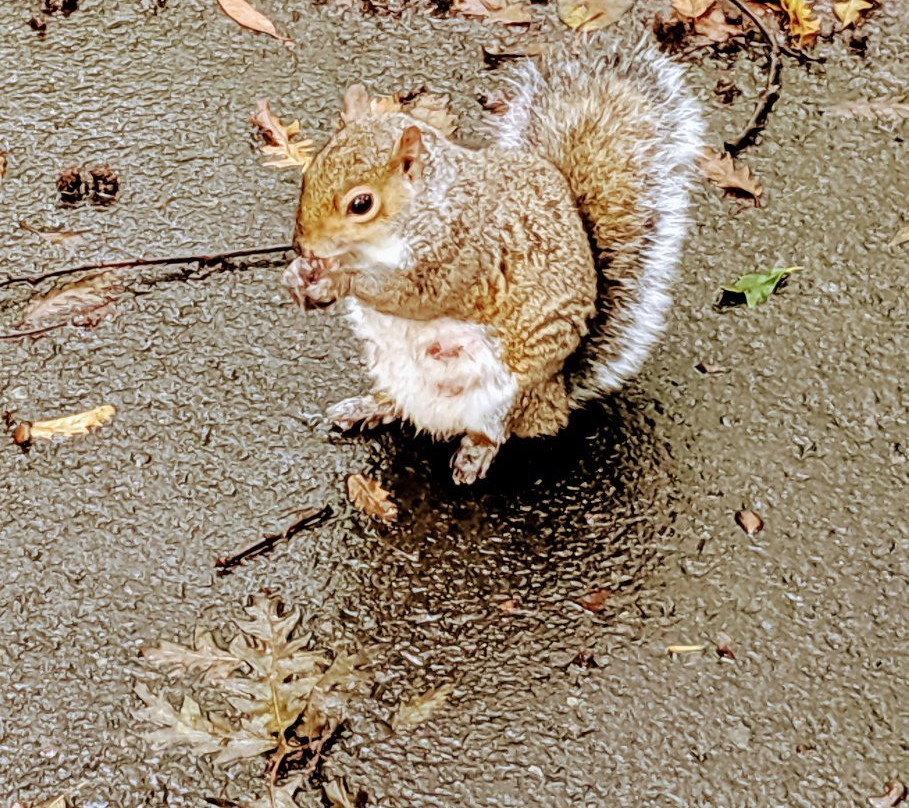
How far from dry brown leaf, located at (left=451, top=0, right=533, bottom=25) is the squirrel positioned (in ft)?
2.96

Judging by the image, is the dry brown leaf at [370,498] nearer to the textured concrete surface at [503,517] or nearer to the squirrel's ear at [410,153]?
the textured concrete surface at [503,517]

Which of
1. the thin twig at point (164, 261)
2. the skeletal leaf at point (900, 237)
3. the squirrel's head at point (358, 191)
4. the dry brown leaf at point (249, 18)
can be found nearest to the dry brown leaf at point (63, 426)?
the thin twig at point (164, 261)

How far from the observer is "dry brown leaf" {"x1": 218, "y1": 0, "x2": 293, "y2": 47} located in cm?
330

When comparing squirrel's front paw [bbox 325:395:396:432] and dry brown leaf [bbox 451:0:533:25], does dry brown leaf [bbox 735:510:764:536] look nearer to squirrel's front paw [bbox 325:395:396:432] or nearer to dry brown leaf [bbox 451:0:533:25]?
squirrel's front paw [bbox 325:395:396:432]

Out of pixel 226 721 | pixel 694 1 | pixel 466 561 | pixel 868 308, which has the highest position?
pixel 694 1

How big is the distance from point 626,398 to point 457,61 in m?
1.21

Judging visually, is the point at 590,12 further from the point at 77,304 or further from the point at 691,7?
the point at 77,304

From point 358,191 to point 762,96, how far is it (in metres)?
1.57

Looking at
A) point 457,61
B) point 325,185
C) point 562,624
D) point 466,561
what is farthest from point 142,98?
point 562,624

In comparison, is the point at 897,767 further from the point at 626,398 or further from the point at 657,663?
the point at 626,398

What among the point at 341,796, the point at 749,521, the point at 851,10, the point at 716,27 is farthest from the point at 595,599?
the point at 851,10

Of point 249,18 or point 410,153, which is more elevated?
point 410,153

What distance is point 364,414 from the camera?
2.48 meters

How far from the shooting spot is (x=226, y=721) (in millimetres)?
2104
